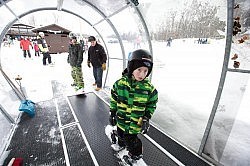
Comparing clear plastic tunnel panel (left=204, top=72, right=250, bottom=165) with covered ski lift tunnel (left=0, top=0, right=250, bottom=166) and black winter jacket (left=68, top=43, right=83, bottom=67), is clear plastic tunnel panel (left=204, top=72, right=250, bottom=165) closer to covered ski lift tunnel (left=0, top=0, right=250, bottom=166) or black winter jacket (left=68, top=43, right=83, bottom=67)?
covered ski lift tunnel (left=0, top=0, right=250, bottom=166)

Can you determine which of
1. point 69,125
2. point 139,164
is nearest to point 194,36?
point 139,164

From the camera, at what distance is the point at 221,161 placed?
2393 mm

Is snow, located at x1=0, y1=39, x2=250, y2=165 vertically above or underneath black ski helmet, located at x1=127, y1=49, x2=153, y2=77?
underneath

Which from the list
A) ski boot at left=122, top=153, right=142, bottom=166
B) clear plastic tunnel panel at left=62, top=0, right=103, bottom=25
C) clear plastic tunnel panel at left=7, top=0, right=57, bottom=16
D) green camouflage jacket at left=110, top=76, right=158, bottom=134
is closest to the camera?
green camouflage jacket at left=110, top=76, right=158, bottom=134

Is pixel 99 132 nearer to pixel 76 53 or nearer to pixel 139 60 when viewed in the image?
pixel 139 60

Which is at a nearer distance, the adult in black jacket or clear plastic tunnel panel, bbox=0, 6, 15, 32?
clear plastic tunnel panel, bbox=0, 6, 15, 32

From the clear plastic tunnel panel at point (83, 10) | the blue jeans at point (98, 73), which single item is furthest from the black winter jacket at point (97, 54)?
the clear plastic tunnel panel at point (83, 10)

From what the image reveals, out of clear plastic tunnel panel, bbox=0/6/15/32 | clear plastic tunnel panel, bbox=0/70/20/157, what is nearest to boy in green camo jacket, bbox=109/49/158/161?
clear plastic tunnel panel, bbox=0/70/20/157

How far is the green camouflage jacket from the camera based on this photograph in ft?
6.60

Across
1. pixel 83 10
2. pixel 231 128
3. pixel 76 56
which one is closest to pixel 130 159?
pixel 231 128

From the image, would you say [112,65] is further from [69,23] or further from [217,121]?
[69,23]

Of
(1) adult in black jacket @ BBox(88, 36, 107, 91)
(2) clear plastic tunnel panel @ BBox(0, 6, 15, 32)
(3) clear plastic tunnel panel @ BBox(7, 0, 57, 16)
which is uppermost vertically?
(3) clear plastic tunnel panel @ BBox(7, 0, 57, 16)

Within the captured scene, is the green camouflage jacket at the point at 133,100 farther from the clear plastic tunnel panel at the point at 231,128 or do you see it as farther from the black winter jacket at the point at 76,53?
the black winter jacket at the point at 76,53

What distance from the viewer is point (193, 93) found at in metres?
4.45
